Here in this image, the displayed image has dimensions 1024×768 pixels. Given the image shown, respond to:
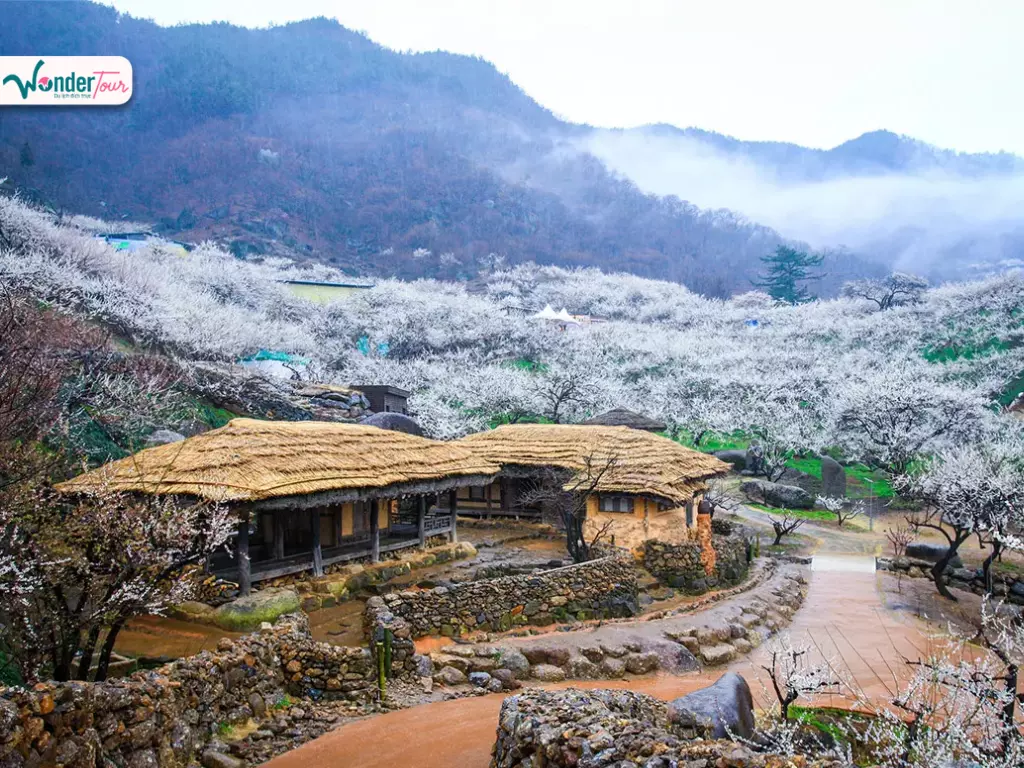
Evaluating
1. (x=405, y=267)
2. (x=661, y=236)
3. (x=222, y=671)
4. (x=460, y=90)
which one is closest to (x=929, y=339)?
(x=222, y=671)

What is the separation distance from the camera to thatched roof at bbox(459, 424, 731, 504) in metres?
20.9

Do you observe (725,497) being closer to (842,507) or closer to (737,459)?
(842,507)

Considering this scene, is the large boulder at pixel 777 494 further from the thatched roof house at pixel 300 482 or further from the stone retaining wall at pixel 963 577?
the thatched roof house at pixel 300 482

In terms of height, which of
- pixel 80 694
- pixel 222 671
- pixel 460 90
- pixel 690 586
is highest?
pixel 460 90

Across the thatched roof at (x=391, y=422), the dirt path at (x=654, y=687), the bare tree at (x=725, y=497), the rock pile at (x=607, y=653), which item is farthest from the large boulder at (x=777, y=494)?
the rock pile at (x=607, y=653)

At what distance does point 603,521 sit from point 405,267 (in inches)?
3624

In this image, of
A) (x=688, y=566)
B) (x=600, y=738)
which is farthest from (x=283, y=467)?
(x=688, y=566)

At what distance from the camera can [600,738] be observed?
6.23 metres

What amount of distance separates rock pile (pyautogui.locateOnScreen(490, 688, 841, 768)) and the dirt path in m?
1.36

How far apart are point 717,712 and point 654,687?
4.33m

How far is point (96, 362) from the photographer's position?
25.3m

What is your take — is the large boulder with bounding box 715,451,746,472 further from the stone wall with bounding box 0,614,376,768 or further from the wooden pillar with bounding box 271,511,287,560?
the stone wall with bounding box 0,614,376,768

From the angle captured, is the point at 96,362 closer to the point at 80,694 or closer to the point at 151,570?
the point at 151,570

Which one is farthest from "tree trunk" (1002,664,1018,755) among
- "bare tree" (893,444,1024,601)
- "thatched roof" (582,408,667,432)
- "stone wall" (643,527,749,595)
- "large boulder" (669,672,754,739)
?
"thatched roof" (582,408,667,432)
